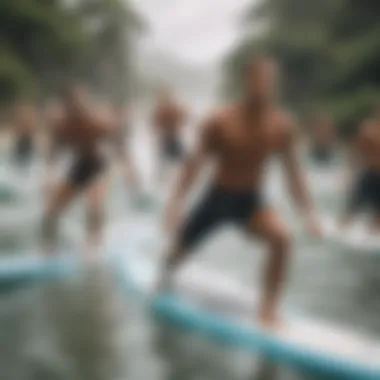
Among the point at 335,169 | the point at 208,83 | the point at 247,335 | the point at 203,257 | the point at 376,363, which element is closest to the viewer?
the point at 376,363

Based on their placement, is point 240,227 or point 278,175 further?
point 278,175

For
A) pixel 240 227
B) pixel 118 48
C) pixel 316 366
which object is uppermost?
pixel 118 48

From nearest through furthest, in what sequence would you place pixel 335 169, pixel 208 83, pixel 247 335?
pixel 247 335, pixel 208 83, pixel 335 169

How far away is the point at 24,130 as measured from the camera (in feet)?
6.55

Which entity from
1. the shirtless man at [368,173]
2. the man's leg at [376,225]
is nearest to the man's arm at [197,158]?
the shirtless man at [368,173]

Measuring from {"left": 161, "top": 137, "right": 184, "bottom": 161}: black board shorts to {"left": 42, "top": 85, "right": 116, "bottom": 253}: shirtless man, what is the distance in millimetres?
114

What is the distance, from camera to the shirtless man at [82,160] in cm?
181

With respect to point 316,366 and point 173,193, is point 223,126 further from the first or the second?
point 316,366

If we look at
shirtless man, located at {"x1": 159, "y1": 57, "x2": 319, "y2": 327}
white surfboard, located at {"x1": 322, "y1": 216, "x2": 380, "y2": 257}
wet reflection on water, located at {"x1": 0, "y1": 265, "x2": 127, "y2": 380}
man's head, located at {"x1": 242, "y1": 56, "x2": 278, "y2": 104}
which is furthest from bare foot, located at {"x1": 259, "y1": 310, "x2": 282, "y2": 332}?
white surfboard, located at {"x1": 322, "y1": 216, "x2": 380, "y2": 257}

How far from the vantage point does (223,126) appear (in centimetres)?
136

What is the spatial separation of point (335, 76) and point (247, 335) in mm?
936

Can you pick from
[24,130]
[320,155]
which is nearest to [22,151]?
[24,130]

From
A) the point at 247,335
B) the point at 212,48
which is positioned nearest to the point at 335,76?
the point at 212,48

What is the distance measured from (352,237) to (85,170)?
61cm
